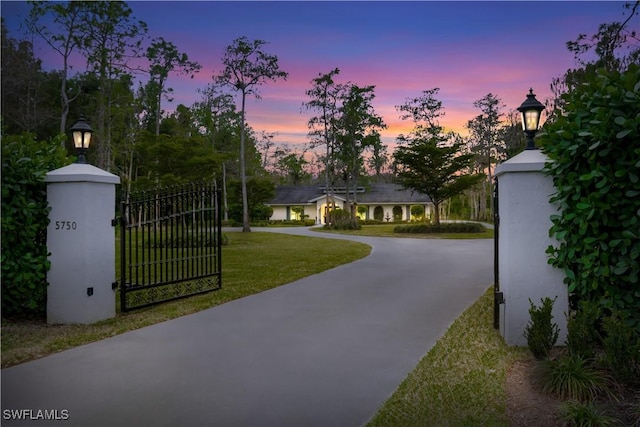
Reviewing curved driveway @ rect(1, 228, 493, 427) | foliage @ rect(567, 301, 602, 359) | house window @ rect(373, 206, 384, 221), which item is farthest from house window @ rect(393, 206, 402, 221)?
foliage @ rect(567, 301, 602, 359)

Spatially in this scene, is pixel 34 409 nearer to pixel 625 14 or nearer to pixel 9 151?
pixel 9 151

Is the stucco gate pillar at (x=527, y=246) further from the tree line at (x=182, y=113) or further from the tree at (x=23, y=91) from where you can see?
the tree at (x=23, y=91)

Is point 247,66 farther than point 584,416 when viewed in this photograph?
Yes

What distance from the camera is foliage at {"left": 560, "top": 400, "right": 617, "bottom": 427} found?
8.23ft

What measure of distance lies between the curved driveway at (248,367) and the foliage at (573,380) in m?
1.11

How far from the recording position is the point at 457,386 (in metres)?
3.29

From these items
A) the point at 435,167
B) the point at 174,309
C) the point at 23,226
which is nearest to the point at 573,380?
the point at 174,309

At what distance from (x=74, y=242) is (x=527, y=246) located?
17.7 ft

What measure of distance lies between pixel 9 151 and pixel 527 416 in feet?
19.8

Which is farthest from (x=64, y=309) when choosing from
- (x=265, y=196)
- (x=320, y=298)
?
(x=265, y=196)

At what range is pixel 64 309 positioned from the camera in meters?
5.05

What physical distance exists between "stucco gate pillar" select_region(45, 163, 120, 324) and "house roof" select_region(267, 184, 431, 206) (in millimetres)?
38658

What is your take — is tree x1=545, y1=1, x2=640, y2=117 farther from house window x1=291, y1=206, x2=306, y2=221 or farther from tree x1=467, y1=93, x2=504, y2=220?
house window x1=291, y1=206, x2=306, y2=221

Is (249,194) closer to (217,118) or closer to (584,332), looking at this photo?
(217,118)
